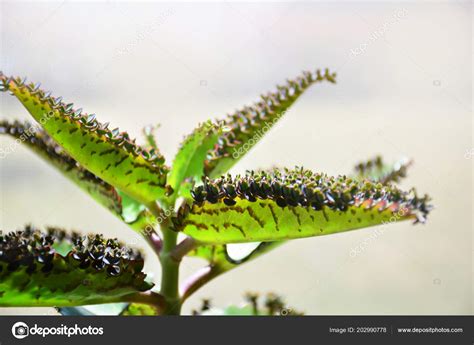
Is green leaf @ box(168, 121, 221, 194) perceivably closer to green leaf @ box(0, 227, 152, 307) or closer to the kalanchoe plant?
the kalanchoe plant

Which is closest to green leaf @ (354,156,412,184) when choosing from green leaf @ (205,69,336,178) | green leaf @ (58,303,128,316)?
green leaf @ (205,69,336,178)

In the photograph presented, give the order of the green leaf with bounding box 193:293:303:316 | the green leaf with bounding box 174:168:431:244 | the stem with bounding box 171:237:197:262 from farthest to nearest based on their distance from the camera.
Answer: the green leaf with bounding box 193:293:303:316 → the stem with bounding box 171:237:197:262 → the green leaf with bounding box 174:168:431:244

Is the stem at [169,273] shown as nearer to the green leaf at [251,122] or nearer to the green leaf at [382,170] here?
the green leaf at [251,122]

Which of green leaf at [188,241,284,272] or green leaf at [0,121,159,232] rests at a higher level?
green leaf at [0,121,159,232]

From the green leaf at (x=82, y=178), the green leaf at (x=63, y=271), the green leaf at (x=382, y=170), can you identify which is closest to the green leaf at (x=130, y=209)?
the green leaf at (x=82, y=178)

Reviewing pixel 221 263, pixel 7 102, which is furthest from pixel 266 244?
pixel 7 102

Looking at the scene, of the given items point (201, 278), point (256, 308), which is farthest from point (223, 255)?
point (256, 308)
